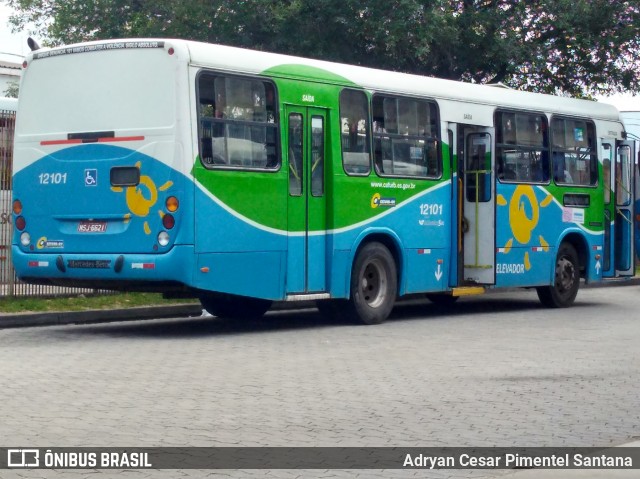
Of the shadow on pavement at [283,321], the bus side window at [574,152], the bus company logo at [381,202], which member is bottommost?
the shadow on pavement at [283,321]

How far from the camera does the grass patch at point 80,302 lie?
16.7m

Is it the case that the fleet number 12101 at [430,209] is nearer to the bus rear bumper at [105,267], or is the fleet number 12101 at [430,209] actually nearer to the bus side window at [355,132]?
the bus side window at [355,132]

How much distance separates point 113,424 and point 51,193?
6.79m

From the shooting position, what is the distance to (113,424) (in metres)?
8.32

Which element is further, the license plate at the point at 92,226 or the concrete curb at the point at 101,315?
the concrete curb at the point at 101,315

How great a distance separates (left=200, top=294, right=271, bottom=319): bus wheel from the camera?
55.5 feet

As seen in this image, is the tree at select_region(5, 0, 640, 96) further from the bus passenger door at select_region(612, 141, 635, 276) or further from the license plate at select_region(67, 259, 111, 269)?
the license plate at select_region(67, 259, 111, 269)

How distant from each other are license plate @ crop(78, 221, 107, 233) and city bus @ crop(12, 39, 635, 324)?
0.05ft

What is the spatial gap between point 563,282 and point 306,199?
6.21 meters

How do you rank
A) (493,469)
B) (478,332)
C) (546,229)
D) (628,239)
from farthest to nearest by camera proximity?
1. (628,239)
2. (546,229)
3. (478,332)
4. (493,469)

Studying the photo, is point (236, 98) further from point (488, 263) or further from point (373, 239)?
point (488, 263)

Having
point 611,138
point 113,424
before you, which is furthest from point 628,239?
point 113,424

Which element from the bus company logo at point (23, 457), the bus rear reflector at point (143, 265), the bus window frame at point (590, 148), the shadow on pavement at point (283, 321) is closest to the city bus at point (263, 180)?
the bus rear reflector at point (143, 265)

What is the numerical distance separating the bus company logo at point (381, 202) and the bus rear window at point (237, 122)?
186 centimetres
